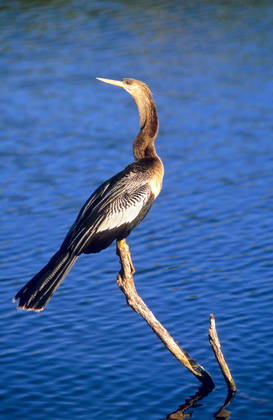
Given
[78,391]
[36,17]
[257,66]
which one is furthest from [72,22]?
[78,391]

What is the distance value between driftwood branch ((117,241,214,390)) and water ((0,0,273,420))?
1.59 ft

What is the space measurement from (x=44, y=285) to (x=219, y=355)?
1.73 meters

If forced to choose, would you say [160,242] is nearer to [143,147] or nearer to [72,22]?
[143,147]

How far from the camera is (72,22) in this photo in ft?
80.3

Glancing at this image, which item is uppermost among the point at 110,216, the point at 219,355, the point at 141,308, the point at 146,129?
the point at 146,129

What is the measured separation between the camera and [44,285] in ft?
25.8

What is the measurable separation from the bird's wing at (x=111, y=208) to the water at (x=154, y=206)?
169cm

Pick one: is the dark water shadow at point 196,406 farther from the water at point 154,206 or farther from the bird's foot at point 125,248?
the bird's foot at point 125,248

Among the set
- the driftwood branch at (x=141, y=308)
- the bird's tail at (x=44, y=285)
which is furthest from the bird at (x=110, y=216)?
the driftwood branch at (x=141, y=308)

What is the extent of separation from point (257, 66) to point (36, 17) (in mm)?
7350

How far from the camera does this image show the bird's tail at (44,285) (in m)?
7.77

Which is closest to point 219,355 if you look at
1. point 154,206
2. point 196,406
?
point 196,406

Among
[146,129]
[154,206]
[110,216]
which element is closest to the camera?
[110,216]

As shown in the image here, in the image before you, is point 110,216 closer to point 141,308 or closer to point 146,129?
point 141,308
